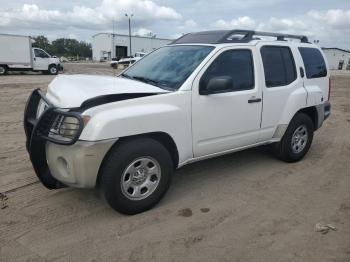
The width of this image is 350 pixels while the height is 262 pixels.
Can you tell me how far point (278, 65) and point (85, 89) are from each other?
2.91 metres

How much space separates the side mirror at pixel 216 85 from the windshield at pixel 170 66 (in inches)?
10.0

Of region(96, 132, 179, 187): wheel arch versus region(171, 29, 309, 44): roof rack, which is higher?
region(171, 29, 309, 44): roof rack

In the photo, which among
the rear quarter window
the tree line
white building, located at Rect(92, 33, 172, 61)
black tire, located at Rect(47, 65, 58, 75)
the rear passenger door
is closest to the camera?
the rear passenger door

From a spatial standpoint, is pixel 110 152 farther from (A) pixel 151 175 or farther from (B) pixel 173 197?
(B) pixel 173 197

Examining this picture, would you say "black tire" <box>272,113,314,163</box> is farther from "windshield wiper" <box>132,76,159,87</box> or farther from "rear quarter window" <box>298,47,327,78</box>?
"windshield wiper" <box>132,76,159,87</box>

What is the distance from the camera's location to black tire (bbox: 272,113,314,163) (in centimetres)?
557

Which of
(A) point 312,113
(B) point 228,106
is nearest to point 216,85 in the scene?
(B) point 228,106

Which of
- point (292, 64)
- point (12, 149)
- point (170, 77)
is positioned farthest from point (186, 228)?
point (12, 149)

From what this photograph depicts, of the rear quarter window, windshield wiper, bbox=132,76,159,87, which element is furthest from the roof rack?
windshield wiper, bbox=132,76,159,87

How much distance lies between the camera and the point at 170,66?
182 inches

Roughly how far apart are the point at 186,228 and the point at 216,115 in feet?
4.67

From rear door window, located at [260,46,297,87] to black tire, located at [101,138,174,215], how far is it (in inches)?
80.2

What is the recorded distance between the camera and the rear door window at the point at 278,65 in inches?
202

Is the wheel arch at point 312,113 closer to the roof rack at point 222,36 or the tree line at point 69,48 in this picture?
the roof rack at point 222,36
